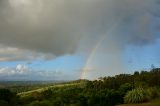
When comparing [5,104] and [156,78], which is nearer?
[5,104]

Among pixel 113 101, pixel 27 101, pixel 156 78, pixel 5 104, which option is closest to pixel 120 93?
pixel 113 101

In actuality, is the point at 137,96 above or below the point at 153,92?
below

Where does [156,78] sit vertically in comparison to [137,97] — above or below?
above

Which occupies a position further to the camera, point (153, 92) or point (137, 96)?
point (153, 92)

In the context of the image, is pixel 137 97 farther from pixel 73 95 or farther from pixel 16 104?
pixel 16 104

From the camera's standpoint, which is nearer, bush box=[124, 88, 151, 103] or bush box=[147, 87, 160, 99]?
bush box=[124, 88, 151, 103]

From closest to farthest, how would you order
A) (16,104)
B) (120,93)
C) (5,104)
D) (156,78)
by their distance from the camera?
(5,104) < (16,104) < (120,93) < (156,78)

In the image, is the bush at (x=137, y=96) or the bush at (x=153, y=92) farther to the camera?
the bush at (x=153, y=92)

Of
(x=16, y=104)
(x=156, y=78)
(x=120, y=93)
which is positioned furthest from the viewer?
(x=156, y=78)
